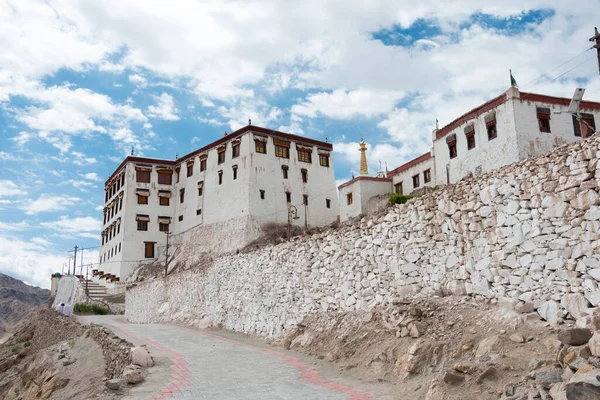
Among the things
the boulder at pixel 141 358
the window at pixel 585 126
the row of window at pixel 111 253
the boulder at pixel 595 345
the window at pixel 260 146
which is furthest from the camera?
the row of window at pixel 111 253

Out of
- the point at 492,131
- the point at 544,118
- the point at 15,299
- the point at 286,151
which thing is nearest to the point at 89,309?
the point at 286,151

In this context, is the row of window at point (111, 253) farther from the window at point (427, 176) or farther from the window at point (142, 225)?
the window at point (427, 176)

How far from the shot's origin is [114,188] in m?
48.8

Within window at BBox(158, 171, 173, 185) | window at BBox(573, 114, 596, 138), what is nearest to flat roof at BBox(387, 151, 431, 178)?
window at BBox(573, 114, 596, 138)

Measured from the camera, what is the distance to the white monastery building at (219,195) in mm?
36406

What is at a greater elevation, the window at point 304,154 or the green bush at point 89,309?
the window at point 304,154

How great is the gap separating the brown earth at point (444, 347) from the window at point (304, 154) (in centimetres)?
2670

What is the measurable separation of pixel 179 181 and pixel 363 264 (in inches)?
1338

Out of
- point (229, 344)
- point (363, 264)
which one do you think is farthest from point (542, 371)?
point (229, 344)

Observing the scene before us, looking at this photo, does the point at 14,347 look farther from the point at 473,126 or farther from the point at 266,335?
the point at 473,126

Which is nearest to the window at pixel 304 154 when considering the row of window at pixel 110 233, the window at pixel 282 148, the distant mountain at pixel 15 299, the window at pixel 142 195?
the window at pixel 282 148

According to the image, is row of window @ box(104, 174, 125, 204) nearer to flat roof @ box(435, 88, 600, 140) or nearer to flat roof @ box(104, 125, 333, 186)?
flat roof @ box(104, 125, 333, 186)

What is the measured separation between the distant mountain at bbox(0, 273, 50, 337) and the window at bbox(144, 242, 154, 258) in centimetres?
3994

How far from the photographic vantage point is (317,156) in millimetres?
40156
